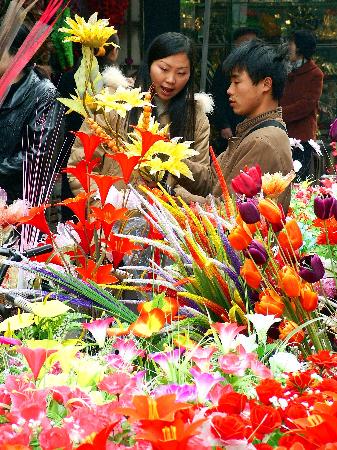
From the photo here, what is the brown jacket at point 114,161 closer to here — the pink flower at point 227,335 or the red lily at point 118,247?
the red lily at point 118,247

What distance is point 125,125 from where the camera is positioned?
3.10 m

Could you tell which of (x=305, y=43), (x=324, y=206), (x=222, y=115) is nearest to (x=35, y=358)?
(x=324, y=206)

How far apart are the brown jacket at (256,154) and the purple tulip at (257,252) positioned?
4.56 feet

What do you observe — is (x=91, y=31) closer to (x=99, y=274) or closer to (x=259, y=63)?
(x=99, y=274)

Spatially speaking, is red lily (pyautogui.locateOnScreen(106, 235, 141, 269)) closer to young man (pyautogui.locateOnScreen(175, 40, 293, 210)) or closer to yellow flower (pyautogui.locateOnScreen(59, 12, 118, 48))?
yellow flower (pyautogui.locateOnScreen(59, 12, 118, 48))

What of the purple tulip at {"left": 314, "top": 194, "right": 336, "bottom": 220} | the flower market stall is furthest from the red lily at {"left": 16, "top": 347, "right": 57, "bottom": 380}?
the purple tulip at {"left": 314, "top": 194, "right": 336, "bottom": 220}

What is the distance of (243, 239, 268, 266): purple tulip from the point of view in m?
1.58

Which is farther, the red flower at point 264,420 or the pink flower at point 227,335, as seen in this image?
the pink flower at point 227,335

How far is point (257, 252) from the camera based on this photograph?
1.58 m

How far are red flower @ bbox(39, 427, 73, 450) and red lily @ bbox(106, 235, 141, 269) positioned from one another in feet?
3.15

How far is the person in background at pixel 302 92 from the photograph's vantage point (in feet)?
21.7

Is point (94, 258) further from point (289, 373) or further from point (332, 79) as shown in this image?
point (332, 79)

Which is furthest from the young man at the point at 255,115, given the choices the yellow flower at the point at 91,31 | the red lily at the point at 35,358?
the red lily at the point at 35,358

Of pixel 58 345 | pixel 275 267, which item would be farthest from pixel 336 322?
pixel 58 345
